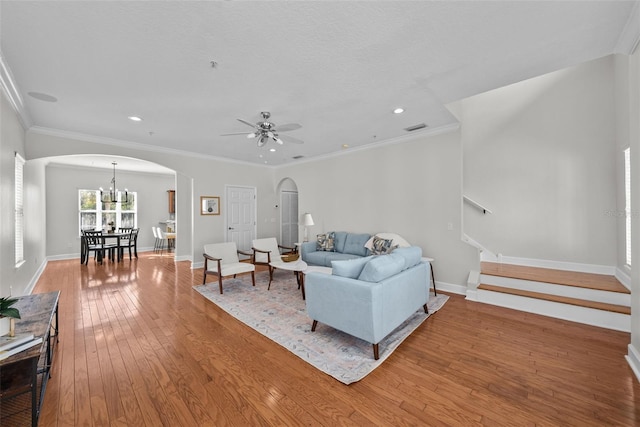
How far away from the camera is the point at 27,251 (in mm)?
4457

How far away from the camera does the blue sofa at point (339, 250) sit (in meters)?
5.21

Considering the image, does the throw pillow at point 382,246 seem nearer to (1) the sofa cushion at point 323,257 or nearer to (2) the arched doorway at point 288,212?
(1) the sofa cushion at point 323,257

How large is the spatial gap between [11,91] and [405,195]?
19.1 ft

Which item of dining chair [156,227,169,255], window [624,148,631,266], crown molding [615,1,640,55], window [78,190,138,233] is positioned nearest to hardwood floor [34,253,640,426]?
window [624,148,631,266]

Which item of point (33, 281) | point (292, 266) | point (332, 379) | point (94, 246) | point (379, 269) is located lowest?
point (332, 379)

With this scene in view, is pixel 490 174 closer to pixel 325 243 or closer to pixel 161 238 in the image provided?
pixel 325 243

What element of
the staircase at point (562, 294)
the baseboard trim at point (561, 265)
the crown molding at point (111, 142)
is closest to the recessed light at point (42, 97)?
the crown molding at point (111, 142)

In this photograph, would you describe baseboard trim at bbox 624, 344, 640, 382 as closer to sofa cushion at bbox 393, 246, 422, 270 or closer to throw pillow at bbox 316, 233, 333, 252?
sofa cushion at bbox 393, 246, 422, 270

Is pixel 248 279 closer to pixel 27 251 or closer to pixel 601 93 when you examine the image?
pixel 27 251

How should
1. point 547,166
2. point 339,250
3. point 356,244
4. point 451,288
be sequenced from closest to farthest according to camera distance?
point 451,288
point 547,166
point 356,244
point 339,250

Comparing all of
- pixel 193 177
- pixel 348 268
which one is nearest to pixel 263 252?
pixel 348 268

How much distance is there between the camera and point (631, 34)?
2.06 meters

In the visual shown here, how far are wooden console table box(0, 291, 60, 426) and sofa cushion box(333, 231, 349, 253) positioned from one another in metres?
4.45

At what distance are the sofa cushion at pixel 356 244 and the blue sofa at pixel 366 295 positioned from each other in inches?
84.4
